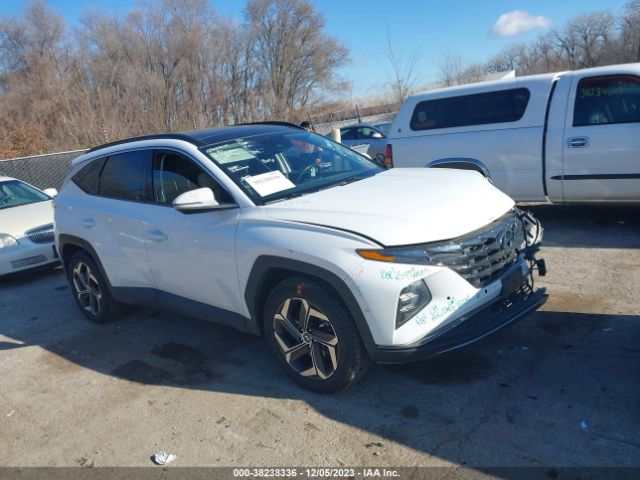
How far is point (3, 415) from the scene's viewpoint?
3994 mm

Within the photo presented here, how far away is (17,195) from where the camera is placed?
8828 mm

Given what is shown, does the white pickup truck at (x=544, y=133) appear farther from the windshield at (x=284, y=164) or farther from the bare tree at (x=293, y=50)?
the bare tree at (x=293, y=50)

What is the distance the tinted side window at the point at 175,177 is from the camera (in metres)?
4.09

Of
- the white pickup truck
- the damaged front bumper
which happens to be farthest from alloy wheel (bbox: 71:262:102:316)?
the white pickup truck

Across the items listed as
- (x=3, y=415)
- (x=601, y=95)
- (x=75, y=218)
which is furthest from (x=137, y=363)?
(x=601, y=95)

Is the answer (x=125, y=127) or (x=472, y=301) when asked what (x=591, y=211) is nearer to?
(x=472, y=301)

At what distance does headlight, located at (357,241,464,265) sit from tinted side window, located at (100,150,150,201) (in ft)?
7.69

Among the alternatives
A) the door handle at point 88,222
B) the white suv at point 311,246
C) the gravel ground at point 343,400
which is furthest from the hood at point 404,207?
the door handle at point 88,222

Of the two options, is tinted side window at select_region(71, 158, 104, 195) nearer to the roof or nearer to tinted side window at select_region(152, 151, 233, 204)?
the roof

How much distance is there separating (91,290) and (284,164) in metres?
2.60

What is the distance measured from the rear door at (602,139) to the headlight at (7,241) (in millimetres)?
7107

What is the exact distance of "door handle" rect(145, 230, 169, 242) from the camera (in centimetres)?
430

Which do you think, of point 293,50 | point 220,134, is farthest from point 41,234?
point 293,50

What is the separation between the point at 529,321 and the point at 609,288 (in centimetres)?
105
